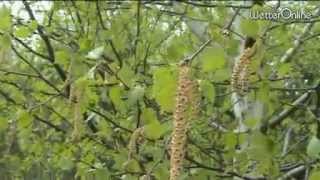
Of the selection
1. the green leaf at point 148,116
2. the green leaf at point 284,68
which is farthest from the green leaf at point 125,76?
the green leaf at point 284,68

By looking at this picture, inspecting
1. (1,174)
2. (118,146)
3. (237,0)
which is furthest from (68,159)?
(237,0)

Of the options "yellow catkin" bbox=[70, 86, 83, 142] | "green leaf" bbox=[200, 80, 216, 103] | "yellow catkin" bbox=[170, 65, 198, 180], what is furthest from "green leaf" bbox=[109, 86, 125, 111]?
"yellow catkin" bbox=[170, 65, 198, 180]

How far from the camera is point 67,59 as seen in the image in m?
2.38

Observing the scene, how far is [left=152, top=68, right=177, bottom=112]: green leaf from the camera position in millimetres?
1519

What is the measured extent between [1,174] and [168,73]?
190cm

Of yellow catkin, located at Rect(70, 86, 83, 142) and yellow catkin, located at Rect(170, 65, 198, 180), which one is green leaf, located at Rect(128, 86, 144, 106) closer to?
yellow catkin, located at Rect(70, 86, 83, 142)

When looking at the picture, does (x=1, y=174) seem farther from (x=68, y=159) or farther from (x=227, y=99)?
(x=227, y=99)

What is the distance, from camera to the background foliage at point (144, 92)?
1928mm

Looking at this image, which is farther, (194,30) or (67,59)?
(194,30)

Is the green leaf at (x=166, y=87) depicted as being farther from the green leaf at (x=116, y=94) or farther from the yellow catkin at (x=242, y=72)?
the green leaf at (x=116, y=94)

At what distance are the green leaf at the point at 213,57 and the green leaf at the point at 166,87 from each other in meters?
0.16

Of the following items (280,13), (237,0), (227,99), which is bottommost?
(227,99)

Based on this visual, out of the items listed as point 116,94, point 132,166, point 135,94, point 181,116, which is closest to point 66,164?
point 132,166

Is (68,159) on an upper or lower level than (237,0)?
lower
